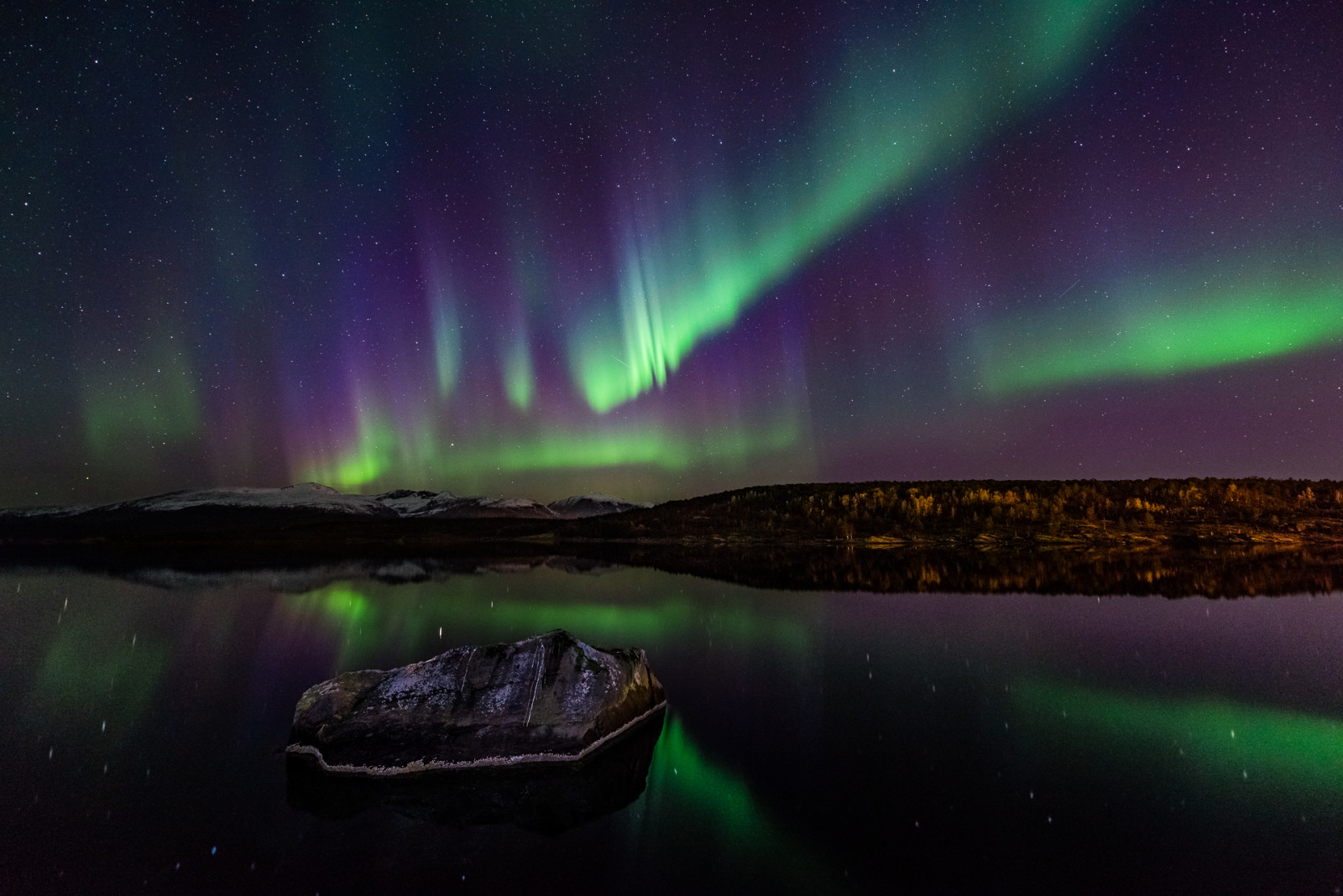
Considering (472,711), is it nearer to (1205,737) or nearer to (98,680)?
(1205,737)

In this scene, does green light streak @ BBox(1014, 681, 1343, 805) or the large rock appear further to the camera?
the large rock

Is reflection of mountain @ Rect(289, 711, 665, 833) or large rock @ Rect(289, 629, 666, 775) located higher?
large rock @ Rect(289, 629, 666, 775)

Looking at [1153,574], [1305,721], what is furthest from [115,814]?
[1153,574]

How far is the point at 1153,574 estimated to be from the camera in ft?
174

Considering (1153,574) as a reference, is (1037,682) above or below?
above

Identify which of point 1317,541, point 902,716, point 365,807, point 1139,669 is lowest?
point 1317,541

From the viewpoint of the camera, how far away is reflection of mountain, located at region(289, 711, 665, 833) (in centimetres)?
982

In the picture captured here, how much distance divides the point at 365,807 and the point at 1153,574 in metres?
64.2

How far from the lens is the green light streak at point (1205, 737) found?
37.4 ft

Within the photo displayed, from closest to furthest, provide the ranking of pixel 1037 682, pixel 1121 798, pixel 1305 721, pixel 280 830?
pixel 280 830 → pixel 1121 798 → pixel 1305 721 → pixel 1037 682

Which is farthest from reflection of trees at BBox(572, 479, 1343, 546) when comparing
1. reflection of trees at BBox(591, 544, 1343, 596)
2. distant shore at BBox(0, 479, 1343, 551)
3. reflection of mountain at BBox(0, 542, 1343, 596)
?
reflection of trees at BBox(591, 544, 1343, 596)

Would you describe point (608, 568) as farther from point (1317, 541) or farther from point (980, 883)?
point (1317, 541)

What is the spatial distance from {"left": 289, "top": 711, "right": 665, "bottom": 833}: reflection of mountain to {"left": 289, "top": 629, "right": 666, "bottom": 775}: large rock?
25 centimetres

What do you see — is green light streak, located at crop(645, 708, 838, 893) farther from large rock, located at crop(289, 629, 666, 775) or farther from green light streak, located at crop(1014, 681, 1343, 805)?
green light streak, located at crop(1014, 681, 1343, 805)
